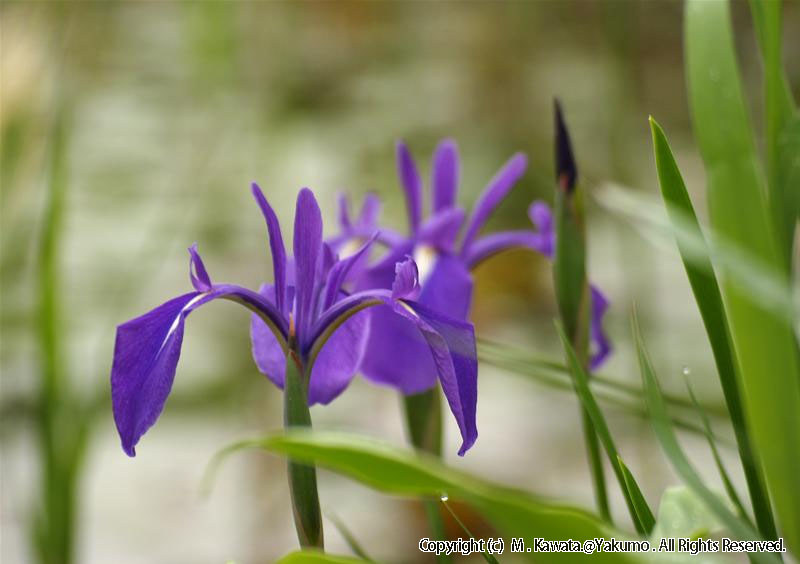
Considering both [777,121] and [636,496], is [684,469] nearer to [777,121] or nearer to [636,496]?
[636,496]

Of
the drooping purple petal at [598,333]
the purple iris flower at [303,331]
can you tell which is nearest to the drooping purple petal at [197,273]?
the purple iris flower at [303,331]

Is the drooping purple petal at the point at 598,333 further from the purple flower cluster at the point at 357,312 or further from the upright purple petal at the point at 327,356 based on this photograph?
the upright purple petal at the point at 327,356

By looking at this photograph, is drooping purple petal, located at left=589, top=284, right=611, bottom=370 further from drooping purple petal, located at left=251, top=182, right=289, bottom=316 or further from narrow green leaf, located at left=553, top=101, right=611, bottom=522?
drooping purple petal, located at left=251, top=182, right=289, bottom=316

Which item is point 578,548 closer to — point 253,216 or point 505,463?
point 505,463

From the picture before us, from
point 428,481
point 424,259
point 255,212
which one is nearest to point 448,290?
point 424,259

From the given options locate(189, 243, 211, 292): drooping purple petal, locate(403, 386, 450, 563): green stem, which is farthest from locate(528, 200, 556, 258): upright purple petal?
locate(189, 243, 211, 292): drooping purple petal
